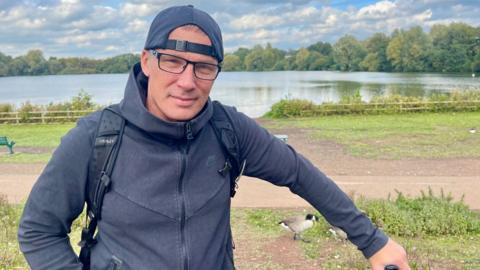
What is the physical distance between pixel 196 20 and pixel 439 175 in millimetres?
10337

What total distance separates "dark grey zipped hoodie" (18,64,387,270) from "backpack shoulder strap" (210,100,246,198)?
0.02m

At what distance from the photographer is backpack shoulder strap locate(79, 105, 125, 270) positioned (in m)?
1.55

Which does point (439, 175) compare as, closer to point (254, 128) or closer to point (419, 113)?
point (254, 128)

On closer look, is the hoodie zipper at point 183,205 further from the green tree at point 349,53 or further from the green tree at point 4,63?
the green tree at point 349,53

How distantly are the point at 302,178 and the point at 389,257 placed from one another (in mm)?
423

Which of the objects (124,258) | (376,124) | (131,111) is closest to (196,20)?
(131,111)

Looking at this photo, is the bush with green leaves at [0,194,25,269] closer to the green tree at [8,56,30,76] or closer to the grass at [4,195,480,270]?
the grass at [4,195,480,270]

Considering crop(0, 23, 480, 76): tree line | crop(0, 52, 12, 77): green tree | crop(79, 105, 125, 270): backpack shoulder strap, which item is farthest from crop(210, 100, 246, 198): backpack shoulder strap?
crop(0, 52, 12, 77): green tree

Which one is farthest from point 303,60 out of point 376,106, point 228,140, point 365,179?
point 228,140

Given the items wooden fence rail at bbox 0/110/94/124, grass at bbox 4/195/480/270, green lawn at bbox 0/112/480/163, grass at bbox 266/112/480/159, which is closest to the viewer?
grass at bbox 4/195/480/270

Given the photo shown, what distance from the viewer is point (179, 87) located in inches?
63.6

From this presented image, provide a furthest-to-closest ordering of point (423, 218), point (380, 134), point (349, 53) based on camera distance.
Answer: point (349, 53)
point (380, 134)
point (423, 218)

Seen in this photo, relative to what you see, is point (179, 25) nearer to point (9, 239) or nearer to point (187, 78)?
point (187, 78)

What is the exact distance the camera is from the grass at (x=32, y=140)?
1462cm
